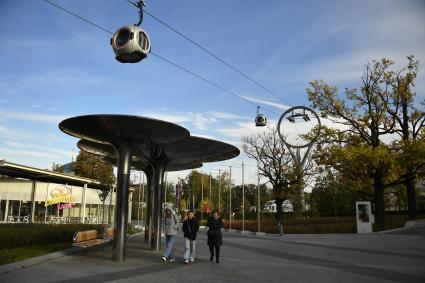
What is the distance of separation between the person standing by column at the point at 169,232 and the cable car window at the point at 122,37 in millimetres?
7540

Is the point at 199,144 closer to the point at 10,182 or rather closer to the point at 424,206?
the point at 10,182

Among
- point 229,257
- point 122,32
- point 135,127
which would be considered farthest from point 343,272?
point 122,32

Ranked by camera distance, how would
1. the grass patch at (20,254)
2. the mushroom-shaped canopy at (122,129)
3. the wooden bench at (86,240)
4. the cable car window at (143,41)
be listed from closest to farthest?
the cable car window at (143,41) → the grass patch at (20,254) → the mushroom-shaped canopy at (122,129) → the wooden bench at (86,240)

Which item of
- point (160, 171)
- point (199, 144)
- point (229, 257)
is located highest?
point (199, 144)

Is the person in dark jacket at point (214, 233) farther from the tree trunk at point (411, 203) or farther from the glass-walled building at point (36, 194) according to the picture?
the tree trunk at point (411, 203)

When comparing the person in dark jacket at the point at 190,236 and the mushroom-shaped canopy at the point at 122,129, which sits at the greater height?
the mushroom-shaped canopy at the point at 122,129

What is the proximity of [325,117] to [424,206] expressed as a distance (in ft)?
152

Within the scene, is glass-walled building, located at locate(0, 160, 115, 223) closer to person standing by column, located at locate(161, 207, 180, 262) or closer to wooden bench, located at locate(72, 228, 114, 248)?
wooden bench, located at locate(72, 228, 114, 248)

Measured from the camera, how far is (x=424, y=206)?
6944 cm

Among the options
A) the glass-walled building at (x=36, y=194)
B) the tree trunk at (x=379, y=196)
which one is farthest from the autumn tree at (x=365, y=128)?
the glass-walled building at (x=36, y=194)

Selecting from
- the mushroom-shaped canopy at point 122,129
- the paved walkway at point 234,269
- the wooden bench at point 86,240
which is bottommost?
the paved walkway at point 234,269

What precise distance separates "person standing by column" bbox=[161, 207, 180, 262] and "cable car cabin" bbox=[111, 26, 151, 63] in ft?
23.6

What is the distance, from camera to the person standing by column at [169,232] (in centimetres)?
1332

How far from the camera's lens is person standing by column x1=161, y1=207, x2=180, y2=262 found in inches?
524
